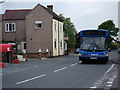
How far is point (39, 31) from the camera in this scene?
50438 mm

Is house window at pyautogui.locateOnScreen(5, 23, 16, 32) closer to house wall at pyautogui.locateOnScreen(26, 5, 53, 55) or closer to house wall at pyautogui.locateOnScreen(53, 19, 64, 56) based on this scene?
house wall at pyautogui.locateOnScreen(26, 5, 53, 55)

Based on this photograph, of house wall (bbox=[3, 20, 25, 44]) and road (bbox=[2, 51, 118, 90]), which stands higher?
house wall (bbox=[3, 20, 25, 44])

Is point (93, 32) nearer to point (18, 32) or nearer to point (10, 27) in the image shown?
point (18, 32)

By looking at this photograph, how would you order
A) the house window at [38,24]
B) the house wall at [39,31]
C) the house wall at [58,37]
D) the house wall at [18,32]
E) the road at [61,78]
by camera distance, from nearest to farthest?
the road at [61,78] → the house wall at [39,31] → the house window at [38,24] → the house wall at [58,37] → the house wall at [18,32]

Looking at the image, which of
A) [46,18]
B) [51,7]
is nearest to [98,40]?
[46,18]

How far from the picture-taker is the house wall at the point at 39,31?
50.1 meters

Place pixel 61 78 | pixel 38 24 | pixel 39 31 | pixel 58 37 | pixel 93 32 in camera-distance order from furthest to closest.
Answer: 1. pixel 58 37
2. pixel 38 24
3. pixel 39 31
4. pixel 93 32
5. pixel 61 78

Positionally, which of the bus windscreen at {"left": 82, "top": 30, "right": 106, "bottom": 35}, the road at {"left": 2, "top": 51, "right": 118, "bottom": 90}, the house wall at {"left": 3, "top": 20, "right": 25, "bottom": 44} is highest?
the house wall at {"left": 3, "top": 20, "right": 25, "bottom": 44}

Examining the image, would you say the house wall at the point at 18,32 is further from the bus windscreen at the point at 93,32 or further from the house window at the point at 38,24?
the bus windscreen at the point at 93,32

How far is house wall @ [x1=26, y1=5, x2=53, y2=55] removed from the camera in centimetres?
5009

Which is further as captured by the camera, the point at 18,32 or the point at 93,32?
the point at 18,32

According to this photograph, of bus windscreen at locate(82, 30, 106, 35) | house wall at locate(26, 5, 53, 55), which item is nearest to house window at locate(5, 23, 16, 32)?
house wall at locate(26, 5, 53, 55)

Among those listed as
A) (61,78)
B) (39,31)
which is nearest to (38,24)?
(39,31)

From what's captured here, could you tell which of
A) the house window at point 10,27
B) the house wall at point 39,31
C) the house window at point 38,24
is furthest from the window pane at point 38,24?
the house window at point 10,27
